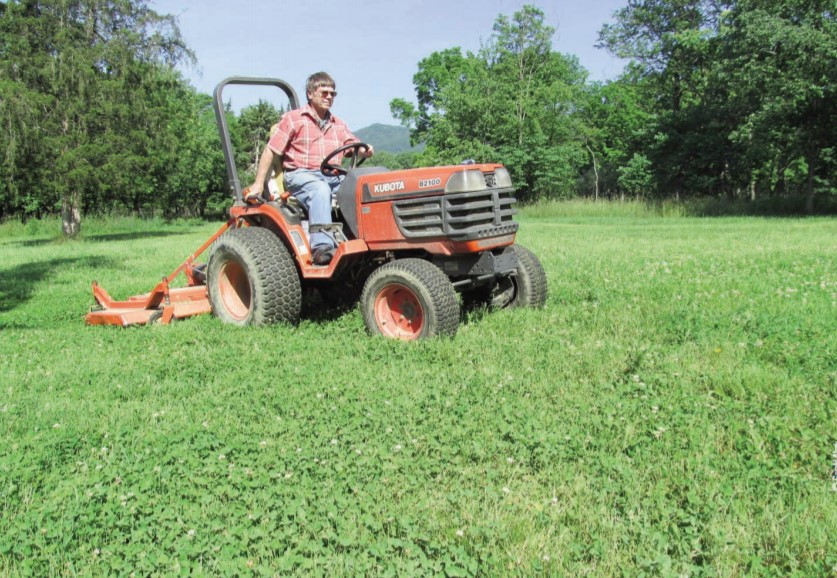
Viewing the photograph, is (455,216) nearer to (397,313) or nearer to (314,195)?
(397,313)

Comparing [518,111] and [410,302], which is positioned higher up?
[518,111]

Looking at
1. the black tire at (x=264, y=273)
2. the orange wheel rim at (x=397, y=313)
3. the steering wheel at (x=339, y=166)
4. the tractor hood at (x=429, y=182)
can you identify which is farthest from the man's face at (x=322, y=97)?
the orange wheel rim at (x=397, y=313)

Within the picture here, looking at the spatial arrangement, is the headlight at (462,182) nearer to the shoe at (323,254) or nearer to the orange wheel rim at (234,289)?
the shoe at (323,254)

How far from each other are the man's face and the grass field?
6.66 ft

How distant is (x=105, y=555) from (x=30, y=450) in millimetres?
1239

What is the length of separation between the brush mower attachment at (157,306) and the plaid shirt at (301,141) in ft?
3.82

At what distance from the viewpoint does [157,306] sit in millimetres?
6820

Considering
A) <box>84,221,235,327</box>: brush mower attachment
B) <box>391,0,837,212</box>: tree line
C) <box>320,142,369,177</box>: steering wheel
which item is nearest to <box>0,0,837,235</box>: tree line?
<box>391,0,837,212</box>: tree line

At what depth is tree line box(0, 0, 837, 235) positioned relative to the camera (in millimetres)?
21172

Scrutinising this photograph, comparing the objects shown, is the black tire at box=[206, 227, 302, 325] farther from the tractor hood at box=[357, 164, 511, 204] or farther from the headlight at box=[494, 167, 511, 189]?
the headlight at box=[494, 167, 511, 189]

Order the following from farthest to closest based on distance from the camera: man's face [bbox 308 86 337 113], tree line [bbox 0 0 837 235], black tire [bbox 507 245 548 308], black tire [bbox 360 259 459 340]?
tree line [bbox 0 0 837 235], black tire [bbox 507 245 548 308], man's face [bbox 308 86 337 113], black tire [bbox 360 259 459 340]

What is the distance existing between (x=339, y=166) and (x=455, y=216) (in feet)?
4.83

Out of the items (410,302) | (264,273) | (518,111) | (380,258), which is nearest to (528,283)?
(410,302)

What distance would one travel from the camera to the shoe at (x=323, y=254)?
5797 millimetres
